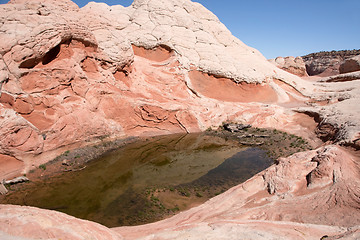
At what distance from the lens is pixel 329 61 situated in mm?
41062

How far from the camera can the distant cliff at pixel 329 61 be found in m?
39.8

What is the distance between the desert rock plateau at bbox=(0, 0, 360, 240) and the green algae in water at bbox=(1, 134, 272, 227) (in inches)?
55.3

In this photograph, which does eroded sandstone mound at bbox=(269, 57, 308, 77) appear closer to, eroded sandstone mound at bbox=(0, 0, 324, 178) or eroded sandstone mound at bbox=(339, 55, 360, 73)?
eroded sandstone mound at bbox=(339, 55, 360, 73)

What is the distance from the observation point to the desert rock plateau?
3797mm

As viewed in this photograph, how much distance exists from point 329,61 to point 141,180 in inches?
1795

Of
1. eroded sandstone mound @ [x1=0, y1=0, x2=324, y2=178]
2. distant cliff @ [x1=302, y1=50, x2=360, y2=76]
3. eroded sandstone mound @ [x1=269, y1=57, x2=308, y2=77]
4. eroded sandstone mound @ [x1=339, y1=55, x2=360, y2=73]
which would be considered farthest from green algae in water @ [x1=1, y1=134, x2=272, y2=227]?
distant cliff @ [x1=302, y1=50, x2=360, y2=76]

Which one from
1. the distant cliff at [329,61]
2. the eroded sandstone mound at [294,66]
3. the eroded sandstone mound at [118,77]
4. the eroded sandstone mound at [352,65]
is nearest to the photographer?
the eroded sandstone mound at [118,77]

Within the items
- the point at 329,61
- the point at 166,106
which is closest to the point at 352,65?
the point at 329,61

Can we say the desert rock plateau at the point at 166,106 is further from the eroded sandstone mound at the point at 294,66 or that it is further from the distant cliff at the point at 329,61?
the distant cliff at the point at 329,61

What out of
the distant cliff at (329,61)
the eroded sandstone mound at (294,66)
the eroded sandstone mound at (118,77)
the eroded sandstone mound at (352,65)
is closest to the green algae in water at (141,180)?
the eroded sandstone mound at (118,77)

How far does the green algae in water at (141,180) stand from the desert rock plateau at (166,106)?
1.41 m

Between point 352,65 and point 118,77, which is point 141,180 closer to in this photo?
point 118,77

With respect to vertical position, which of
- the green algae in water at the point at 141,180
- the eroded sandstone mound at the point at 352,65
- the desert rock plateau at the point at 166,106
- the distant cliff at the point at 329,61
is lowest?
the green algae in water at the point at 141,180

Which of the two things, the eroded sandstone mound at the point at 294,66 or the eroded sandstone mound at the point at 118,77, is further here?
the eroded sandstone mound at the point at 294,66
